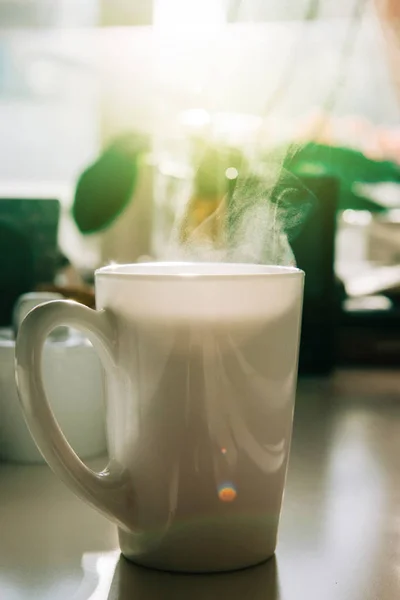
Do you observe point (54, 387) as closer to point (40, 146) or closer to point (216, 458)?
point (216, 458)

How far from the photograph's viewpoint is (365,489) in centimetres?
49

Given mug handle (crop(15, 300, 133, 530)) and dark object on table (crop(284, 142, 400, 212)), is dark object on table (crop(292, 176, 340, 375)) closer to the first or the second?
dark object on table (crop(284, 142, 400, 212))

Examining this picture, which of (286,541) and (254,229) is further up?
(254,229)

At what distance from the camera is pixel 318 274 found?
2.79ft

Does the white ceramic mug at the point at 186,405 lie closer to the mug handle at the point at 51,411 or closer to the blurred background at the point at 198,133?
the mug handle at the point at 51,411

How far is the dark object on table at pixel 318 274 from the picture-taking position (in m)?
0.84

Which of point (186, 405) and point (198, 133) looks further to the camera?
point (198, 133)

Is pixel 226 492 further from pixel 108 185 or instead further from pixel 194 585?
pixel 108 185

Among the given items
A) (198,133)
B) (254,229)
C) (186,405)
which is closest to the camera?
(186,405)

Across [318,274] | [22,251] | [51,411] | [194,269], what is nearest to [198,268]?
[194,269]

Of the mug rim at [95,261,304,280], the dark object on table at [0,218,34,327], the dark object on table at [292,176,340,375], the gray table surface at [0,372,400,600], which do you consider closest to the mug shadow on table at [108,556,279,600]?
the gray table surface at [0,372,400,600]

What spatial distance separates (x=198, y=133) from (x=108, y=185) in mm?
139

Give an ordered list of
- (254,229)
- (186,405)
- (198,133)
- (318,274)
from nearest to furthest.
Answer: (186,405), (254,229), (318,274), (198,133)

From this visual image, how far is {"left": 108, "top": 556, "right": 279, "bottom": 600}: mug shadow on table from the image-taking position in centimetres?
33
